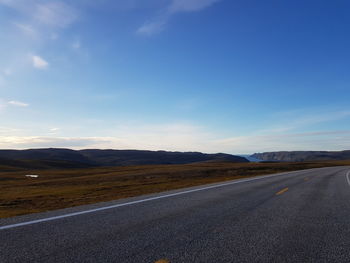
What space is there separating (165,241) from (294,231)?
2.79 m

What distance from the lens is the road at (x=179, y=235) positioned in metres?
4.16

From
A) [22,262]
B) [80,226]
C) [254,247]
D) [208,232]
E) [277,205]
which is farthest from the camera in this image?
[277,205]

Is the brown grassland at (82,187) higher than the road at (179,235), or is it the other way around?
the road at (179,235)

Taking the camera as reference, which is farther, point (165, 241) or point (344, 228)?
point (344, 228)

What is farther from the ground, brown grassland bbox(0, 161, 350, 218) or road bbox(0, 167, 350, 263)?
road bbox(0, 167, 350, 263)

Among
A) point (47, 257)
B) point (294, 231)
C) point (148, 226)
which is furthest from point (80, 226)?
point (294, 231)

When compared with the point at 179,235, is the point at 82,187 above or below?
below

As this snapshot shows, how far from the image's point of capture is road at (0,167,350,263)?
13.7ft

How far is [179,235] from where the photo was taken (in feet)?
17.2

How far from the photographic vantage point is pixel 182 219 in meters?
6.64

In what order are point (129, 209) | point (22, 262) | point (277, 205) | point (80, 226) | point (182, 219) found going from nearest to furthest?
point (22, 262) < point (80, 226) < point (182, 219) < point (129, 209) < point (277, 205)

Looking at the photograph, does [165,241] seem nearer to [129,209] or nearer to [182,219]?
[182,219]

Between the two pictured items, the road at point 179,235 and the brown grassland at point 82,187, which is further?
the brown grassland at point 82,187

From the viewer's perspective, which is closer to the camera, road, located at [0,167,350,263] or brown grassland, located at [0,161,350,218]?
road, located at [0,167,350,263]
